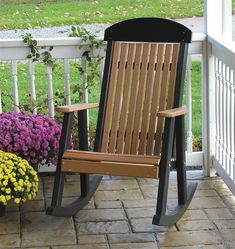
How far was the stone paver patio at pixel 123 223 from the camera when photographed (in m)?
3.61

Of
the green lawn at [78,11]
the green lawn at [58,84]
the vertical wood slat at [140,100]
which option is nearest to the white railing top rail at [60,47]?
the vertical wood slat at [140,100]

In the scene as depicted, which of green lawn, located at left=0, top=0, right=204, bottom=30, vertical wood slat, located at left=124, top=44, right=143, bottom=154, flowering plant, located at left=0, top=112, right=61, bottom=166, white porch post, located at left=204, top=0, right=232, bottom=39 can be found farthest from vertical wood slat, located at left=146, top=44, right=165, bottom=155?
green lawn, located at left=0, top=0, right=204, bottom=30

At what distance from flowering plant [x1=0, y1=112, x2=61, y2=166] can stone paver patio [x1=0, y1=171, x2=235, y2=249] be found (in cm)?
26

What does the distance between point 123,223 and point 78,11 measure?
9.99 ft

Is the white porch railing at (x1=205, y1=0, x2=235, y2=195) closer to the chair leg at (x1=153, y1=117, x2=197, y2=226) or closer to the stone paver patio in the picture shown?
the stone paver patio

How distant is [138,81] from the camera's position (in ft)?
14.3

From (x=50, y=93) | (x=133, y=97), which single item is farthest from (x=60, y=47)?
(x=133, y=97)

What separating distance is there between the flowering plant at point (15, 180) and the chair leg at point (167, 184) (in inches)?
30.5

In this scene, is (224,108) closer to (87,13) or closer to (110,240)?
(110,240)

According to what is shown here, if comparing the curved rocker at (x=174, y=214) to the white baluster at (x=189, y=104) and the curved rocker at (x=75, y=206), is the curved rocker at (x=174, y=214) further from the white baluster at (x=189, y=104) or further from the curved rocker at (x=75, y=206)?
the white baluster at (x=189, y=104)

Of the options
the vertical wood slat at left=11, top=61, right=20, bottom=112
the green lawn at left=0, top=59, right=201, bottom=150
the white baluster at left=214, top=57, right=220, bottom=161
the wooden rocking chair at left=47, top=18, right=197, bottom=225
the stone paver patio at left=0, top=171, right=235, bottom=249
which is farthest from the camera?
the green lawn at left=0, top=59, right=201, bottom=150

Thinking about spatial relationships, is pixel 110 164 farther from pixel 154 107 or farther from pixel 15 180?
pixel 154 107

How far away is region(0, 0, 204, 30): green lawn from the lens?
19.8ft

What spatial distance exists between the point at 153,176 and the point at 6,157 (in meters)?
0.90
